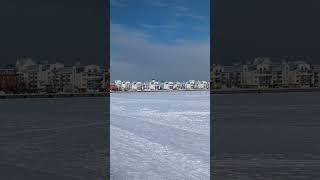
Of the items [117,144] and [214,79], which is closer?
[117,144]

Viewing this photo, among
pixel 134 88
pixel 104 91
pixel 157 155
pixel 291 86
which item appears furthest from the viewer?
pixel 134 88

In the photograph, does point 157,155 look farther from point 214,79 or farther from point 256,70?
point 256,70

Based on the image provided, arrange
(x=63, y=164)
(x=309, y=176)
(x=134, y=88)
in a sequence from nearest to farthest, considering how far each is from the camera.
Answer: (x=309, y=176), (x=63, y=164), (x=134, y=88)

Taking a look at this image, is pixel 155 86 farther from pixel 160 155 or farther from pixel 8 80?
pixel 160 155

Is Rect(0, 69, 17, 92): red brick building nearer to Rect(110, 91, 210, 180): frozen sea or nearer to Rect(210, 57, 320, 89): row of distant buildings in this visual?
Rect(210, 57, 320, 89): row of distant buildings

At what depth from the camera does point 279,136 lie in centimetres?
792

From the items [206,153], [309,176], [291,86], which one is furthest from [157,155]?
→ [291,86]

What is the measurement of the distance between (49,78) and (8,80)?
9705mm

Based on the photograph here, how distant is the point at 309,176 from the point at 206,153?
5.91ft

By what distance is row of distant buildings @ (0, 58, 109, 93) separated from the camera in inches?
2274

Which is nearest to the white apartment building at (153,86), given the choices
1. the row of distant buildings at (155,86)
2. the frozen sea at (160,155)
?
the row of distant buildings at (155,86)

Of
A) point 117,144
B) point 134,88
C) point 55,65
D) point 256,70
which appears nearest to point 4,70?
point 55,65

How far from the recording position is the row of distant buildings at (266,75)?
6109 cm

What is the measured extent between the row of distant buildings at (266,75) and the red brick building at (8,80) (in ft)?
83.4
